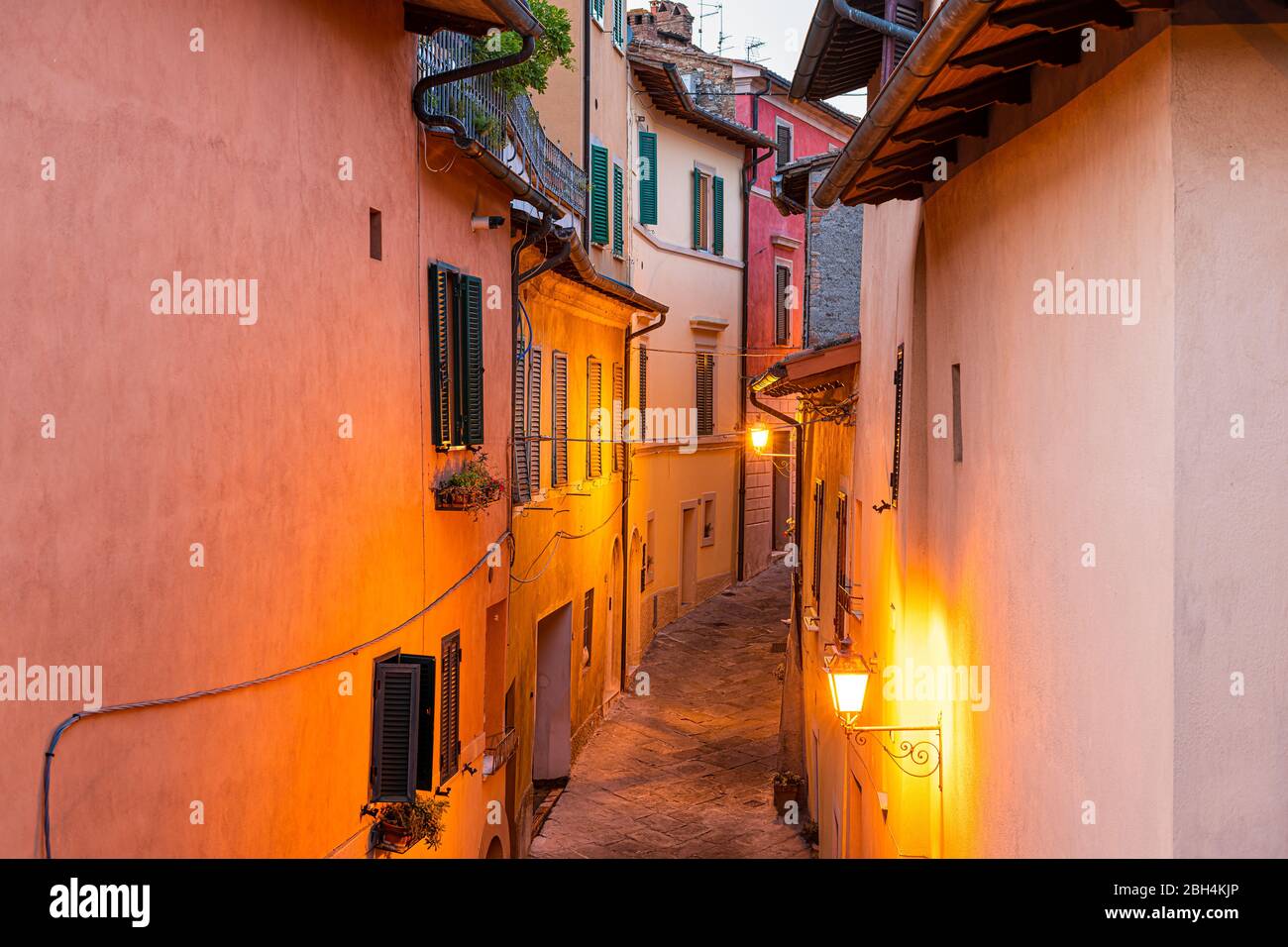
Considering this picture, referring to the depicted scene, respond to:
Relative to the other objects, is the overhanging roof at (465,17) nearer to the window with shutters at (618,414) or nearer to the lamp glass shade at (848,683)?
the lamp glass shade at (848,683)

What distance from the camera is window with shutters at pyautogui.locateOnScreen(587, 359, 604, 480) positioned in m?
20.4

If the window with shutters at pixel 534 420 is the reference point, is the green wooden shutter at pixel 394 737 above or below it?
below

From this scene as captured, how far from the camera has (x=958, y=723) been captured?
7.97 metres

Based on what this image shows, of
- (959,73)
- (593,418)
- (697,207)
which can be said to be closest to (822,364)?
(593,418)

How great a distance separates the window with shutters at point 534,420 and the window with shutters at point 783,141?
20915 millimetres

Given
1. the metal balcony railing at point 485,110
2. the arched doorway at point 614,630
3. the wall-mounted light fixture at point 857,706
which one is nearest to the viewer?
the wall-mounted light fixture at point 857,706

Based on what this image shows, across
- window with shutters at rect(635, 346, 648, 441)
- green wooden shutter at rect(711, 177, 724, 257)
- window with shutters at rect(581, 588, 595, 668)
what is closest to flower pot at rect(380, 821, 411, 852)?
window with shutters at rect(581, 588, 595, 668)

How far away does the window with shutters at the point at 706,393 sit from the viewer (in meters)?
32.0

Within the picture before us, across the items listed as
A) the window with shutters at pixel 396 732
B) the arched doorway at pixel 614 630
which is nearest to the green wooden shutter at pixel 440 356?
the window with shutters at pixel 396 732

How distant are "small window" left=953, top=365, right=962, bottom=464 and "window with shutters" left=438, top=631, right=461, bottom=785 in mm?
4763

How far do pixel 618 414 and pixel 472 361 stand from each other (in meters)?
12.7

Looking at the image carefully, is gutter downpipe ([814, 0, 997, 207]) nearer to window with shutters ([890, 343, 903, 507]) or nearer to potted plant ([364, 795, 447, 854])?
window with shutters ([890, 343, 903, 507])
